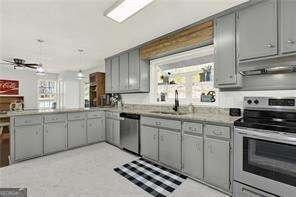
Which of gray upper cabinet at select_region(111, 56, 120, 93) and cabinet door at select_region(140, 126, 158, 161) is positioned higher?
gray upper cabinet at select_region(111, 56, 120, 93)

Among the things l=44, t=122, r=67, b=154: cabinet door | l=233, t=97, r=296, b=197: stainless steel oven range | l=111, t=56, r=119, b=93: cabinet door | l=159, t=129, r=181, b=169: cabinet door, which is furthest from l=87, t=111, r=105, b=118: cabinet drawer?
l=233, t=97, r=296, b=197: stainless steel oven range

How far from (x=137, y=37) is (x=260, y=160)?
3003 mm

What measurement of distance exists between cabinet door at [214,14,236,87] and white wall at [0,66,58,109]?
27.0 ft

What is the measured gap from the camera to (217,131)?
220 centimetres

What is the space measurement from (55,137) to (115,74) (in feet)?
7.43

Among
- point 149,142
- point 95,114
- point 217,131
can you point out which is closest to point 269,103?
point 217,131

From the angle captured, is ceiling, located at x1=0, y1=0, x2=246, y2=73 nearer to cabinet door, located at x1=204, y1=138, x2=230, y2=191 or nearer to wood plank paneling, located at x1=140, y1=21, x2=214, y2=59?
wood plank paneling, located at x1=140, y1=21, x2=214, y2=59

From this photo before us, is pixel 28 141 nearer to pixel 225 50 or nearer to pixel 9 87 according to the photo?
pixel 225 50

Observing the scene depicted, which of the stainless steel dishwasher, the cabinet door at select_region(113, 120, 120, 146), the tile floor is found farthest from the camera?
the cabinet door at select_region(113, 120, 120, 146)

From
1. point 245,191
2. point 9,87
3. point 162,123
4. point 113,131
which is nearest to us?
point 245,191

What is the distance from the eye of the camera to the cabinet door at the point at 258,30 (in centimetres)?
203

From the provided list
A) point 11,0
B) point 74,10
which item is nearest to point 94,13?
point 74,10

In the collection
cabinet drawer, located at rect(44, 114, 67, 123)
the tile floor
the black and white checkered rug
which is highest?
cabinet drawer, located at rect(44, 114, 67, 123)

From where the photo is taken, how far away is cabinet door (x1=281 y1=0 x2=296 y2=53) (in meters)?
1.88
